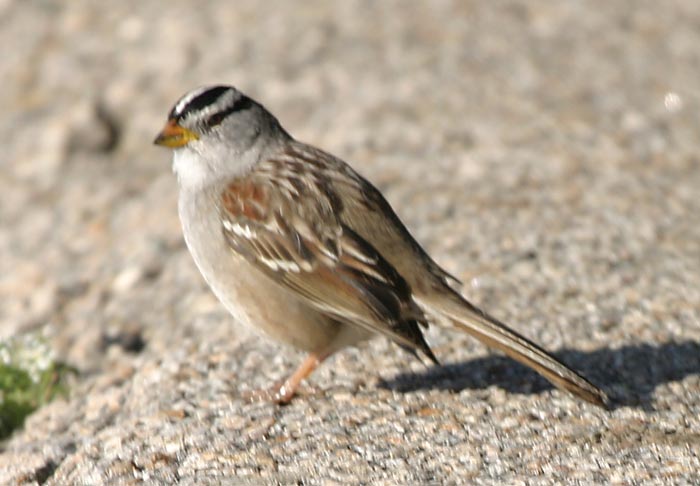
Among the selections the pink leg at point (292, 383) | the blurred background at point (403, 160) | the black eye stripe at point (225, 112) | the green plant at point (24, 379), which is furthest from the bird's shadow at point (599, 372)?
the green plant at point (24, 379)

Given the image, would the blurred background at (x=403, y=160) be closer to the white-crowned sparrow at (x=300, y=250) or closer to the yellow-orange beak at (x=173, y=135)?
the white-crowned sparrow at (x=300, y=250)

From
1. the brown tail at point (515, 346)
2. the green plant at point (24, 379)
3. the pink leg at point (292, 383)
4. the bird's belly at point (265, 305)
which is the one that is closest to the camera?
the brown tail at point (515, 346)

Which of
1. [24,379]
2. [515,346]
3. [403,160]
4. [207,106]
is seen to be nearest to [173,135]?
[207,106]

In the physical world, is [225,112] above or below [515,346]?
above

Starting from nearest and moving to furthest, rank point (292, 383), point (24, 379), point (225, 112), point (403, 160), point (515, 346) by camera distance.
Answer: point (515, 346), point (292, 383), point (225, 112), point (24, 379), point (403, 160)

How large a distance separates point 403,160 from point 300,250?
3457 millimetres

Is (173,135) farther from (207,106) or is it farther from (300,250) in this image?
(300,250)

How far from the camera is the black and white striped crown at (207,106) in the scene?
580 centimetres

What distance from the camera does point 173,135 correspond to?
583 cm

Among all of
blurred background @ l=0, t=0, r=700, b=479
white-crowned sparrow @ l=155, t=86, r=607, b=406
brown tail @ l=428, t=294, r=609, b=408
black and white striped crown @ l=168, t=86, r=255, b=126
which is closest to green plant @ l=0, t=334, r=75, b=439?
blurred background @ l=0, t=0, r=700, b=479

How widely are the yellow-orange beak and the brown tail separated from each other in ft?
4.25

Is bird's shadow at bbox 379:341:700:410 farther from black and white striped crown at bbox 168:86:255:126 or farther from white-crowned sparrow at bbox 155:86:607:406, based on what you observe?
black and white striped crown at bbox 168:86:255:126

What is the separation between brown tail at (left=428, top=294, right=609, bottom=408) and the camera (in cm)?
523

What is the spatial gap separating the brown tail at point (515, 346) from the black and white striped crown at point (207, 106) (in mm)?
1242
